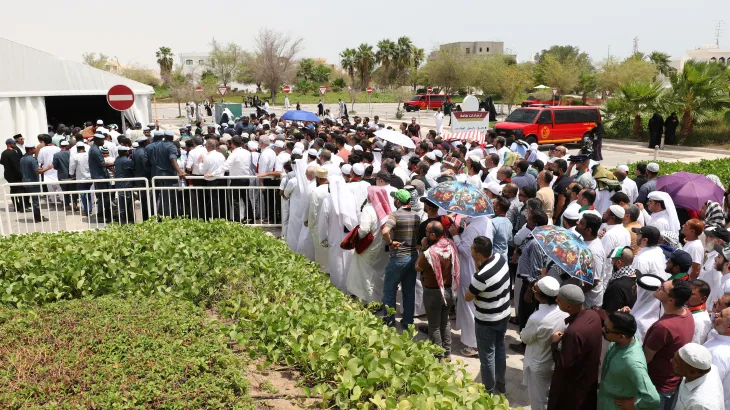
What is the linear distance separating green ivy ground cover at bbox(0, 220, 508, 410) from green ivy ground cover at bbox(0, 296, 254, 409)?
356 mm

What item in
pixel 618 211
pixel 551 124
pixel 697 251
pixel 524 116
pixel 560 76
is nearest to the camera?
pixel 697 251

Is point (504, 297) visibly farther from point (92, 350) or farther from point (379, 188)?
point (92, 350)

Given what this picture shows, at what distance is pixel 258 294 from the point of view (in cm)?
498

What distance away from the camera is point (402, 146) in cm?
1231

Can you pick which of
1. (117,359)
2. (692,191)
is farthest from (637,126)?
(117,359)

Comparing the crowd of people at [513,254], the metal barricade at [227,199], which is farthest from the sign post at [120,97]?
the metal barricade at [227,199]

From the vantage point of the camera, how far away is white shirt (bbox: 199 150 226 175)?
10.5 meters

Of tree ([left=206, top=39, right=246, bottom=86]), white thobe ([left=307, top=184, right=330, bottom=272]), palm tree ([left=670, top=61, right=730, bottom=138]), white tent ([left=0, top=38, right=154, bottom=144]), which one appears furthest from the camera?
tree ([left=206, top=39, right=246, bottom=86])

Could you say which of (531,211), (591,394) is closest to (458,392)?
(591,394)

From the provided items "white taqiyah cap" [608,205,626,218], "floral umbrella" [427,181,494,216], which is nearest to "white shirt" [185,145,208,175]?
"floral umbrella" [427,181,494,216]

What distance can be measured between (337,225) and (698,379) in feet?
16.3

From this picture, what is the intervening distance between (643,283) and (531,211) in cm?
158

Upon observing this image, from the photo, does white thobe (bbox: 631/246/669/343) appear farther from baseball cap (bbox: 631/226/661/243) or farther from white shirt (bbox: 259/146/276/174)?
white shirt (bbox: 259/146/276/174)

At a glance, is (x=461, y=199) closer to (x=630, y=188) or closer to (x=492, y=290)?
(x=492, y=290)
